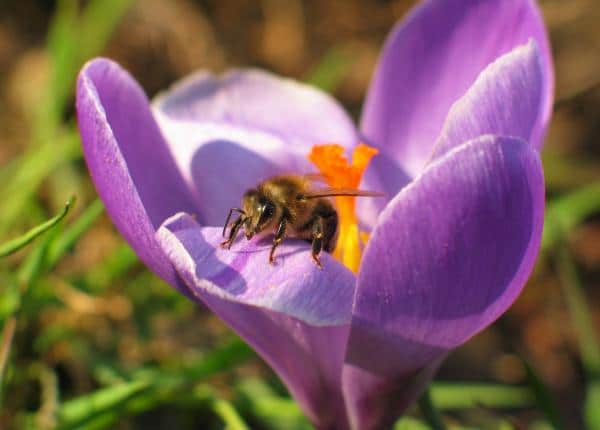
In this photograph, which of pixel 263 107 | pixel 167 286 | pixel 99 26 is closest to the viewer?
pixel 263 107

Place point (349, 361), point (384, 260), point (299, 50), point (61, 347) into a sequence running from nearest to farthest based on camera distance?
point (384, 260) → point (349, 361) → point (61, 347) → point (299, 50)

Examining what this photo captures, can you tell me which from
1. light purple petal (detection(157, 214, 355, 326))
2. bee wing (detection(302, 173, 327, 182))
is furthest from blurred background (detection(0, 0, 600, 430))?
bee wing (detection(302, 173, 327, 182))

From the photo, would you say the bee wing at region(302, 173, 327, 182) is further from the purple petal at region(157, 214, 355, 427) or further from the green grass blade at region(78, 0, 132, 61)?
the green grass blade at region(78, 0, 132, 61)

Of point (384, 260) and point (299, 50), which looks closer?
point (384, 260)

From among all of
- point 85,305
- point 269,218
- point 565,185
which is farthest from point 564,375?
point 269,218

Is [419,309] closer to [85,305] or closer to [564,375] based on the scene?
[85,305]

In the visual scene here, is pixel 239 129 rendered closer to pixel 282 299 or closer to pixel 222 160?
pixel 222 160

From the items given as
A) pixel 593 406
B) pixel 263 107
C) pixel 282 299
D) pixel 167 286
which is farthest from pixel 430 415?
pixel 167 286
